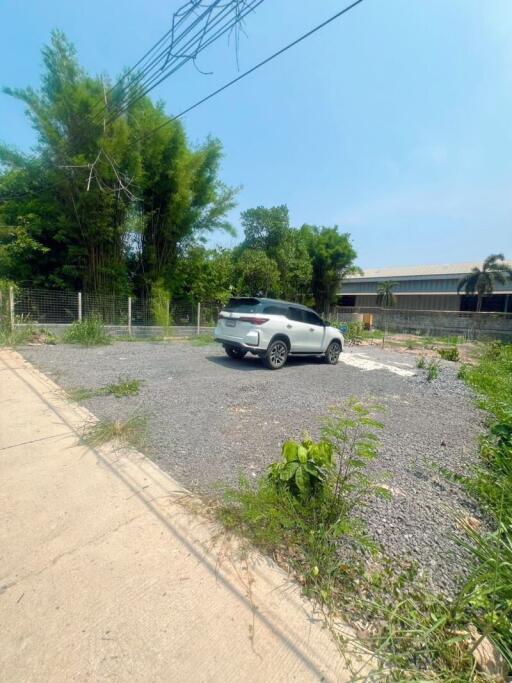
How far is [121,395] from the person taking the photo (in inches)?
171

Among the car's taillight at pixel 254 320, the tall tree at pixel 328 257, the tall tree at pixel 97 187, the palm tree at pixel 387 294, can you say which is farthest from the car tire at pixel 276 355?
the palm tree at pixel 387 294

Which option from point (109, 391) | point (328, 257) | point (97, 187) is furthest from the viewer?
point (328, 257)

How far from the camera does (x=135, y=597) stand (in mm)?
1423

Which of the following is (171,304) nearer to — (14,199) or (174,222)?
(174,222)

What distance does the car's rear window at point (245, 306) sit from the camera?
6.46m

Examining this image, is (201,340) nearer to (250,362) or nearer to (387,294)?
(250,362)

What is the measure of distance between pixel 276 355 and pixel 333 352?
2.10 meters

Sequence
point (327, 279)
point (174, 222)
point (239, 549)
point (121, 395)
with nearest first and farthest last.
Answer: point (239, 549)
point (121, 395)
point (174, 222)
point (327, 279)

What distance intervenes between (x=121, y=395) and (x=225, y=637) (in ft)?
11.7

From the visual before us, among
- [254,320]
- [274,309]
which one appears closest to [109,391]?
[254,320]

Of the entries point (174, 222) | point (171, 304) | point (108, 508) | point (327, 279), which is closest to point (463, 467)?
point (108, 508)

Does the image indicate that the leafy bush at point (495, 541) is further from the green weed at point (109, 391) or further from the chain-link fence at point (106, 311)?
the chain-link fence at point (106, 311)

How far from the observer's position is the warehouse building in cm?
2950

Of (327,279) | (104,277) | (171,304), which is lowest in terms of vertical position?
(171,304)
